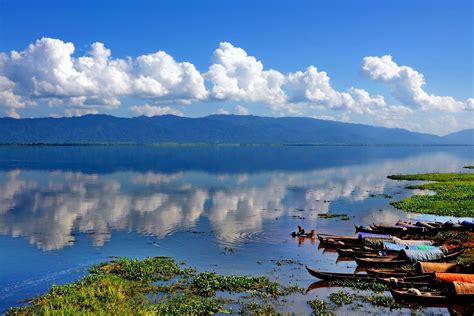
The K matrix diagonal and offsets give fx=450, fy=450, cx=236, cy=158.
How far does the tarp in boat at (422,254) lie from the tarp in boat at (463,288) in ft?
23.9

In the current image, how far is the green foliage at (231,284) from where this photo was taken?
25.3 m

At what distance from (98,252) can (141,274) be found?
8021 millimetres

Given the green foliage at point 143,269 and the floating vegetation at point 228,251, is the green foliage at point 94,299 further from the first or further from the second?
the floating vegetation at point 228,251

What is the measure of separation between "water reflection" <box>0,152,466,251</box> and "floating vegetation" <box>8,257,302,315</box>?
9.45 meters

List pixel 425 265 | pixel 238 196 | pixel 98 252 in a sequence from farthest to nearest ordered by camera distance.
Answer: pixel 238 196 → pixel 98 252 → pixel 425 265

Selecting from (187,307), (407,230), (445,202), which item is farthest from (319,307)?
(445,202)

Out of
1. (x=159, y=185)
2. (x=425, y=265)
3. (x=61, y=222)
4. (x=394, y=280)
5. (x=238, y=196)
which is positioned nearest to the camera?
(x=394, y=280)

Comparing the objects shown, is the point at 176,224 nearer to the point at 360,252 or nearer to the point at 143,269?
the point at 143,269

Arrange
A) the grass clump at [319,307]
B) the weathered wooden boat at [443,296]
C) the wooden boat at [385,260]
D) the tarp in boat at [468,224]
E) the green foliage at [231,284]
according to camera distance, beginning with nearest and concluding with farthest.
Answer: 1. the grass clump at [319,307]
2. the weathered wooden boat at [443,296]
3. the green foliage at [231,284]
4. the wooden boat at [385,260]
5. the tarp in boat at [468,224]

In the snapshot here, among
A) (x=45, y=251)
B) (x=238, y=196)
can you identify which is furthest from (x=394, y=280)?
(x=238, y=196)

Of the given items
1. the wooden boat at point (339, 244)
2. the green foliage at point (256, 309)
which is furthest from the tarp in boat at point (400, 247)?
the green foliage at point (256, 309)

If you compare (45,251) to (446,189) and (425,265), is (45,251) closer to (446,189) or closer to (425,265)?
(425,265)

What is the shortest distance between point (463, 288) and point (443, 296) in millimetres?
1062

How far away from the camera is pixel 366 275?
27.3 m
